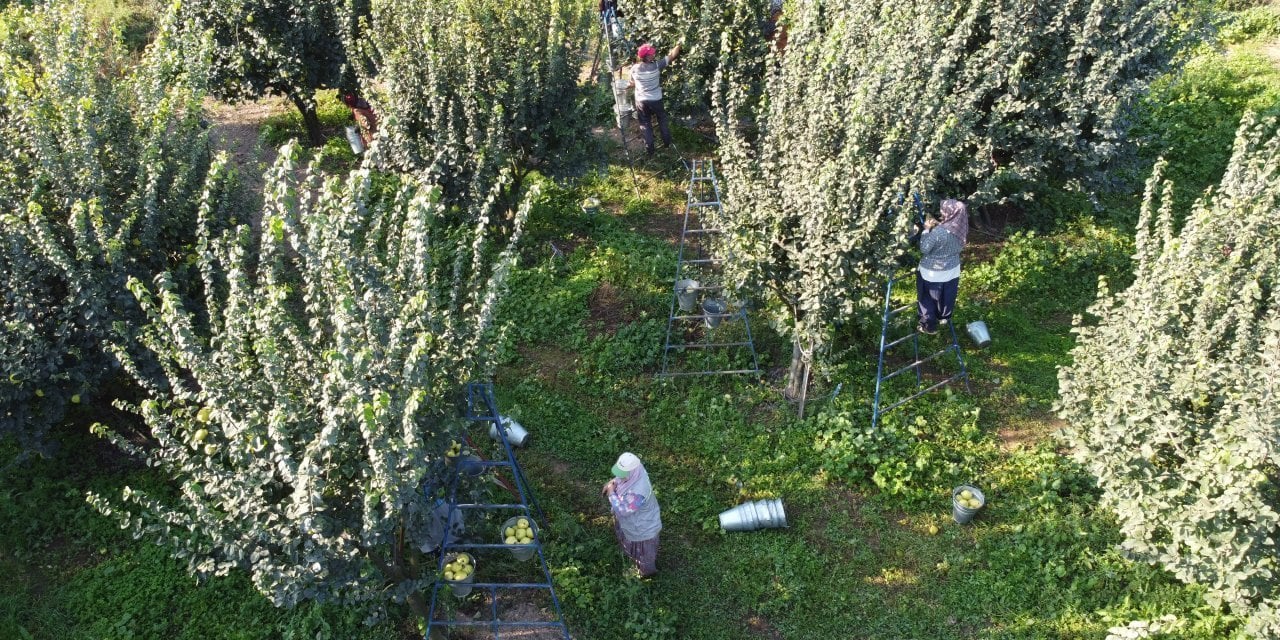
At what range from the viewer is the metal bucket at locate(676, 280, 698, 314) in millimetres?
8461

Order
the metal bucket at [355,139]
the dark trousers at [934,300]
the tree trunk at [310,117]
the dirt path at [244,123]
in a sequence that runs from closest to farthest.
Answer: the dark trousers at [934,300]
the metal bucket at [355,139]
the tree trunk at [310,117]
the dirt path at [244,123]

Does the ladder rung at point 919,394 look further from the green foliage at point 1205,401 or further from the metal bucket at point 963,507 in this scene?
the green foliage at point 1205,401

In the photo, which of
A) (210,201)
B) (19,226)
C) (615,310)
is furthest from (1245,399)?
(19,226)

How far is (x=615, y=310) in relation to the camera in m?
9.03

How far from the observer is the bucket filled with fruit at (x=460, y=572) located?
19.2 ft

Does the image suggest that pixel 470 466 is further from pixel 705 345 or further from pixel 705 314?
pixel 705 314

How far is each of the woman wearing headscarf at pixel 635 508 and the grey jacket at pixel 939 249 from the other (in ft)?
10.6

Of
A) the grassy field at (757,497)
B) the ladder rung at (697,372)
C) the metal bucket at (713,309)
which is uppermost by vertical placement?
the metal bucket at (713,309)

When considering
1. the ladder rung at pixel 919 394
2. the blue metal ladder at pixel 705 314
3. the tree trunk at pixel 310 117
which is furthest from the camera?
the tree trunk at pixel 310 117

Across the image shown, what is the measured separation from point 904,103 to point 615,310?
381cm

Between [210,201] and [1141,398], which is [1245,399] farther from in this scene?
[210,201]

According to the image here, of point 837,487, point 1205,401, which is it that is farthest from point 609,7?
point 1205,401

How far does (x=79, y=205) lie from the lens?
18.5ft

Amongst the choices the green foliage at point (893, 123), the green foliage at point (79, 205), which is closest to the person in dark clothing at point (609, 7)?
the green foliage at point (893, 123)
